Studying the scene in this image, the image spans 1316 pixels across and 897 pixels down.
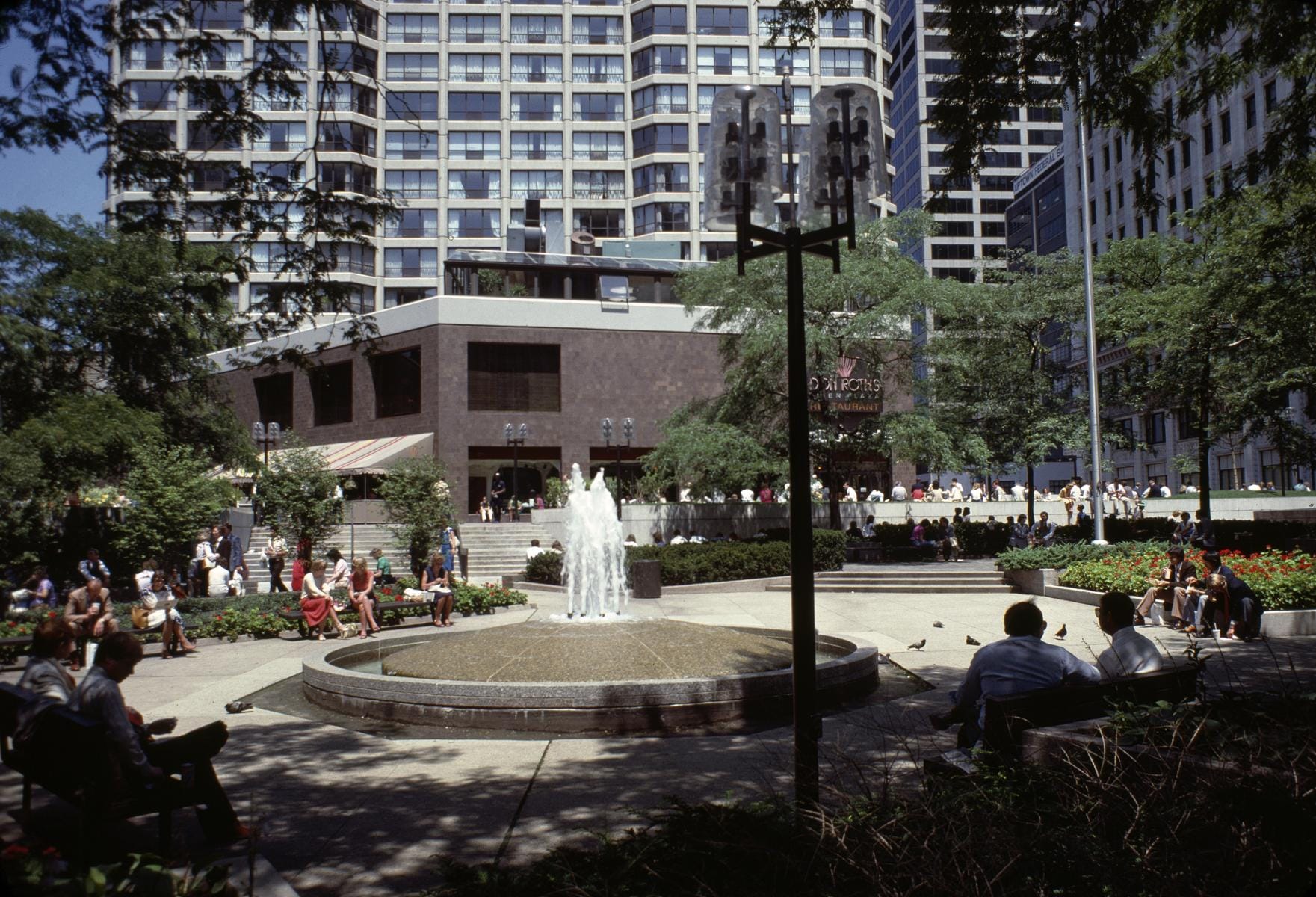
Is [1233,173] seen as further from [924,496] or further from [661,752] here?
[924,496]

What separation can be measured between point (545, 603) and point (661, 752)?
14.3 meters

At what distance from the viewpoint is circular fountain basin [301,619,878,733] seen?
851 centimetres

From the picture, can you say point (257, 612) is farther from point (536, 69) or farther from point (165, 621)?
point (536, 69)

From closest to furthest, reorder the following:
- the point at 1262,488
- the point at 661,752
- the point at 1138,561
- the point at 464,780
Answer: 1. the point at 464,780
2. the point at 661,752
3. the point at 1138,561
4. the point at 1262,488

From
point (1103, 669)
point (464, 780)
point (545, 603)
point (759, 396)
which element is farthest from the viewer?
point (759, 396)

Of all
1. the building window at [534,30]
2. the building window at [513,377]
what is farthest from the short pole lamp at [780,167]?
the building window at [534,30]

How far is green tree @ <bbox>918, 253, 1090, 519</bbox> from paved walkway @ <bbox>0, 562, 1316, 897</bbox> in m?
23.1

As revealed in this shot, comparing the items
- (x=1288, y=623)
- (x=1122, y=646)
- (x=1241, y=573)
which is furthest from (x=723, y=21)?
(x=1122, y=646)

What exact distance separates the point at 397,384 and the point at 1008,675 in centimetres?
4704

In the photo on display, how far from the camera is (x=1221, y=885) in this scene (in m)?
2.74

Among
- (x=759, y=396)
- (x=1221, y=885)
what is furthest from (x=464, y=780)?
(x=759, y=396)

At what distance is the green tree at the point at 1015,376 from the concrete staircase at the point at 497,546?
16.0 metres

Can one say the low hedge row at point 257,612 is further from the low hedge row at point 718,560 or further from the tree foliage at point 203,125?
the tree foliage at point 203,125

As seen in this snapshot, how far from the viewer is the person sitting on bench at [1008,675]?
224 inches
